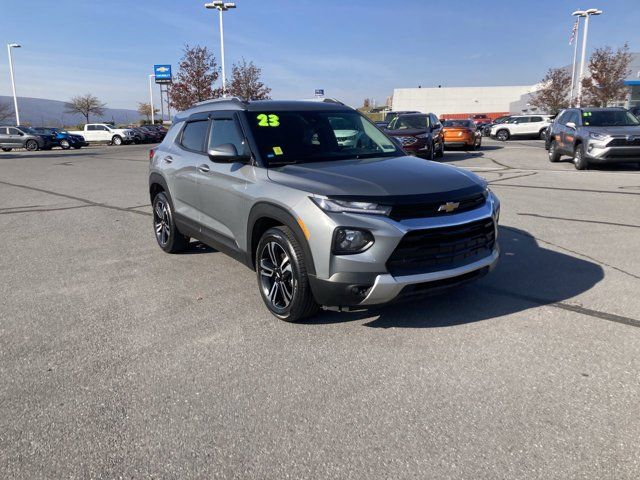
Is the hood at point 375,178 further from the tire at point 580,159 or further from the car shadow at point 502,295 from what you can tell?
the tire at point 580,159

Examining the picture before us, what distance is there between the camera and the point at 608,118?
14.3 m

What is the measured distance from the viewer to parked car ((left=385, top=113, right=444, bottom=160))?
15.7 metres

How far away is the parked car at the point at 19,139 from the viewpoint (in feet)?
118

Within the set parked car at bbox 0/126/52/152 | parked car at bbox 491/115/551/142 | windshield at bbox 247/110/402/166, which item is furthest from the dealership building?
windshield at bbox 247/110/402/166

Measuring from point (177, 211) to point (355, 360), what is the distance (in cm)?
324

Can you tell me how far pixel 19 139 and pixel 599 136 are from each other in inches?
1437

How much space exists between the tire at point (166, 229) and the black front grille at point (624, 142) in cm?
1178

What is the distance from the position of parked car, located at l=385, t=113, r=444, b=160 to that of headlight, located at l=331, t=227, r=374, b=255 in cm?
1154

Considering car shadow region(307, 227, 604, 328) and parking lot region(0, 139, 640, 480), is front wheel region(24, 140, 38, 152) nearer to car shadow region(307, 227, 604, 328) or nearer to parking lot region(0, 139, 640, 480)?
parking lot region(0, 139, 640, 480)

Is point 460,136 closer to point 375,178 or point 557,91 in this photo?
point 375,178

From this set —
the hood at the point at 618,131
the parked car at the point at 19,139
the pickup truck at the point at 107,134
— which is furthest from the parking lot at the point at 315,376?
the pickup truck at the point at 107,134

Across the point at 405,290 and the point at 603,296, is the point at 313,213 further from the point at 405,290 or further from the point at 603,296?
the point at 603,296

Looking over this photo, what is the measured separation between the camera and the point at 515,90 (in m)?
89.9

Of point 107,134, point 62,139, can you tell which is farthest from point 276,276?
point 107,134
